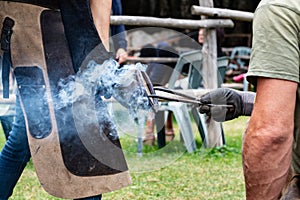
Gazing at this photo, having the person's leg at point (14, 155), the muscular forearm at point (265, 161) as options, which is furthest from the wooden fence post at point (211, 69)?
the muscular forearm at point (265, 161)

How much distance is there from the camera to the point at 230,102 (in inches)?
87.4

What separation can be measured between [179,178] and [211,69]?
1778 mm

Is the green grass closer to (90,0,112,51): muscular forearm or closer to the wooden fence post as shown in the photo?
the wooden fence post

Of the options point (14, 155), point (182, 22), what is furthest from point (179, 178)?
point (14, 155)

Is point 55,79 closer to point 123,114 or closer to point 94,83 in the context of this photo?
point 94,83

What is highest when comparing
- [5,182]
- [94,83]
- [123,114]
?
[94,83]

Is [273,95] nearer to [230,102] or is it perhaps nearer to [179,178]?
[230,102]

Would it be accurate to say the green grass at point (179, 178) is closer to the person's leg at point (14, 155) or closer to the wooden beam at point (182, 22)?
the person's leg at point (14, 155)

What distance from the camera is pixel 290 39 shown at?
1477 mm

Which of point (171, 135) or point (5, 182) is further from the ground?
point (5, 182)

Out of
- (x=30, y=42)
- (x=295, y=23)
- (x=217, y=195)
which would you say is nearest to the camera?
(x=295, y=23)

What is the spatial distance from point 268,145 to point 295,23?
315 millimetres

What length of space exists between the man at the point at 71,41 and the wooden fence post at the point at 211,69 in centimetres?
382

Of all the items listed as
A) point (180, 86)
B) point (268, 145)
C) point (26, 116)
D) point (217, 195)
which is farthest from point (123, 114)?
point (180, 86)
